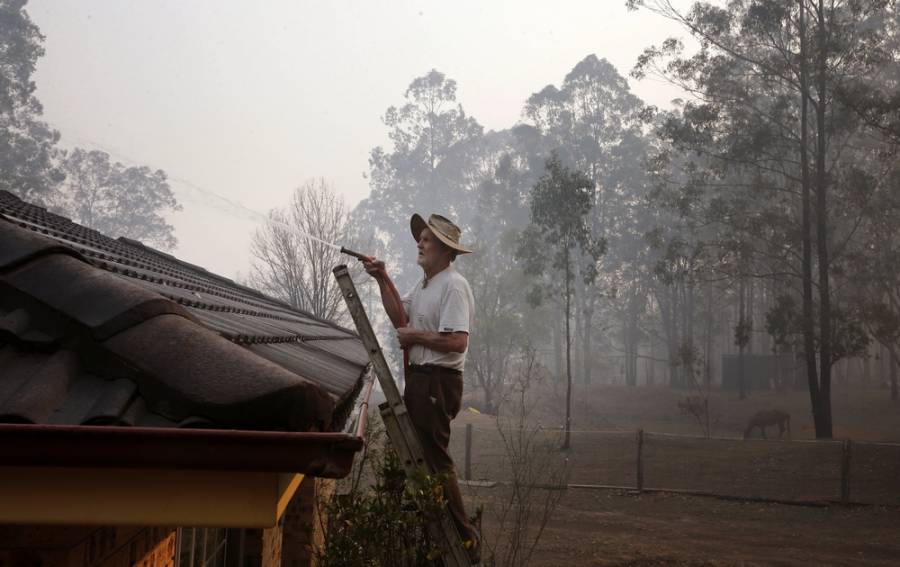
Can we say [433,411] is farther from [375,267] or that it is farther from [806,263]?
[806,263]

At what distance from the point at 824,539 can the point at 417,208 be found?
5594cm

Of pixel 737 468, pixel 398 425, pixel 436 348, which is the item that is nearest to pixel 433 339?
pixel 436 348

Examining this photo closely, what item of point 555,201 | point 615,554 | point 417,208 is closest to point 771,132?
point 555,201

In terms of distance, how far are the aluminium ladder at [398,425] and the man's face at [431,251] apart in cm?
78

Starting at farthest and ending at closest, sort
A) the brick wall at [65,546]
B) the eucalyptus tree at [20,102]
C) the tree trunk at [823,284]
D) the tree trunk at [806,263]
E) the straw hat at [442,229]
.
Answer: the eucalyptus tree at [20,102] < the tree trunk at [806,263] < the tree trunk at [823,284] < the straw hat at [442,229] < the brick wall at [65,546]

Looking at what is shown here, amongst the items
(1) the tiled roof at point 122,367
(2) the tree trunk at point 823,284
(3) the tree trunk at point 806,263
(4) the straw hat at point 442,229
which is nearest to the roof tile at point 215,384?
(1) the tiled roof at point 122,367

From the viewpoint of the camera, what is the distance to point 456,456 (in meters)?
21.9

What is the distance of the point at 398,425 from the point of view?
12.1 ft

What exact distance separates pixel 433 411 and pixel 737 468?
16280mm

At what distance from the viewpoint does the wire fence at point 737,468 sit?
16969 millimetres

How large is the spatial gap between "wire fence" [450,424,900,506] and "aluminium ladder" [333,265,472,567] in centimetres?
Answer: 1197

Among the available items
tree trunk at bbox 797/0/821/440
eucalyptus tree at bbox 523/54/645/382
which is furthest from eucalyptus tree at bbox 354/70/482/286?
tree trunk at bbox 797/0/821/440

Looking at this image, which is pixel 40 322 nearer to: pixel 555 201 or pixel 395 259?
pixel 555 201

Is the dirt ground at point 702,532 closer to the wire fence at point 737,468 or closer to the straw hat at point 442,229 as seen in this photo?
the wire fence at point 737,468
